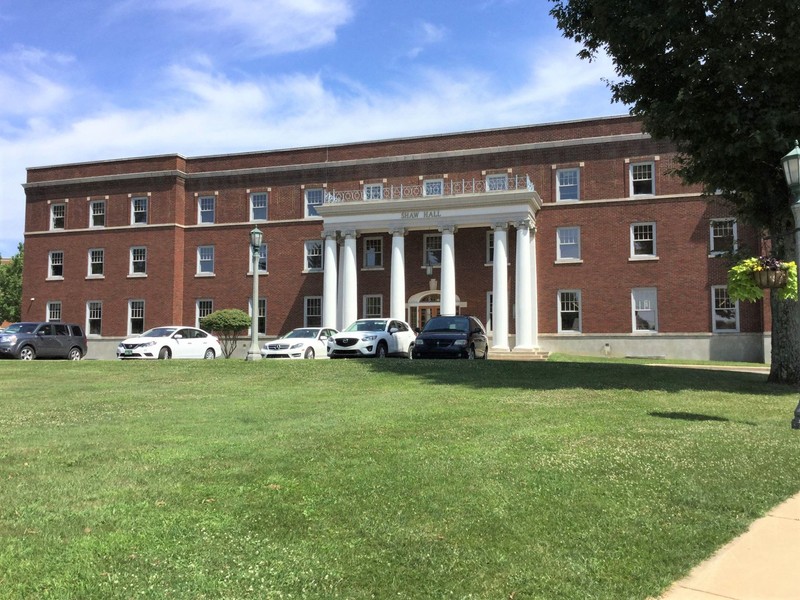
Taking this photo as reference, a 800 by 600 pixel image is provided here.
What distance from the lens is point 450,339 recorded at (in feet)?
71.6

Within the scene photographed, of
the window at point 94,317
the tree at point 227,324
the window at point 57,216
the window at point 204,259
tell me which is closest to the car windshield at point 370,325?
the tree at point 227,324

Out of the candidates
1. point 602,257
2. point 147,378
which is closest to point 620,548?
point 147,378

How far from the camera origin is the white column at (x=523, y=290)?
100 feet

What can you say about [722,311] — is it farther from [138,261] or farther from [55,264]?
[55,264]

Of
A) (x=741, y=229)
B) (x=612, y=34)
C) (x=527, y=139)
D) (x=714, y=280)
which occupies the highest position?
(x=527, y=139)

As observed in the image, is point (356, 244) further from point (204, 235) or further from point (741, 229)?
point (741, 229)

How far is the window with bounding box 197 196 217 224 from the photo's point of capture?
40.2 meters

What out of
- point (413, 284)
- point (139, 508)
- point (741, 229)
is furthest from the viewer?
point (413, 284)

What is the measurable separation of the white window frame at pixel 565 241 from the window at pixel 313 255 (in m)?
13.2

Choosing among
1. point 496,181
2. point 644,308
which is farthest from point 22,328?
point 644,308

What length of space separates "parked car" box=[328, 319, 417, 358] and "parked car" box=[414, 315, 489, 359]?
86 centimetres

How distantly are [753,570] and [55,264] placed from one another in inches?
1793

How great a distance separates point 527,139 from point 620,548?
32.4m

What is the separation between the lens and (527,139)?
34.7m
